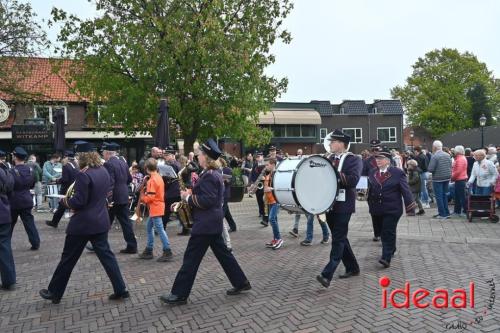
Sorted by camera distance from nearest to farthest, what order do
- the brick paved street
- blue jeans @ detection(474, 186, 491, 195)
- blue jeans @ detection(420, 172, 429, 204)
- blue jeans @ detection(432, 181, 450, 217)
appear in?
1. the brick paved street
2. blue jeans @ detection(474, 186, 491, 195)
3. blue jeans @ detection(432, 181, 450, 217)
4. blue jeans @ detection(420, 172, 429, 204)

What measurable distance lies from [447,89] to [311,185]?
1933 inches

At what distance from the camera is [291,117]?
1751 inches

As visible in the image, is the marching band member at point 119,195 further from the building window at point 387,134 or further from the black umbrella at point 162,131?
the building window at point 387,134

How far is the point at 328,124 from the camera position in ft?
157

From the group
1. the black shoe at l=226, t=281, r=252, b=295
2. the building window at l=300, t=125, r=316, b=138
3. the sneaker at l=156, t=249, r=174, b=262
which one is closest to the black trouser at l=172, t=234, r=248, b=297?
the black shoe at l=226, t=281, r=252, b=295

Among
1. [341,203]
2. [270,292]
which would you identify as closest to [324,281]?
[270,292]

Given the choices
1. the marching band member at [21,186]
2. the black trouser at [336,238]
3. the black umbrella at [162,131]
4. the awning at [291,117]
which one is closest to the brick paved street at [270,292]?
the black trouser at [336,238]

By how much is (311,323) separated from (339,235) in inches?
59.7

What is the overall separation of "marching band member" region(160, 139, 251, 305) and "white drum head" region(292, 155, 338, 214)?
1239mm

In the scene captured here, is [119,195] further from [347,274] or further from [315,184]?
[347,274]

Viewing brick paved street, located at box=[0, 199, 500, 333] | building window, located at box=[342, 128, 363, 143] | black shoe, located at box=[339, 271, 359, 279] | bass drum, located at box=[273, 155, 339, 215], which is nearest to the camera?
brick paved street, located at box=[0, 199, 500, 333]

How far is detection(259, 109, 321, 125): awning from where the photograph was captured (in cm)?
4350
